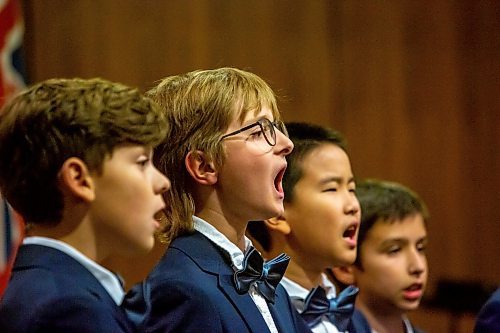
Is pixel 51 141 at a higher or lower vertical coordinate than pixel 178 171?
higher

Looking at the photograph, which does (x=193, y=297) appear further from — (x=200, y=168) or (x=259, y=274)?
(x=200, y=168)

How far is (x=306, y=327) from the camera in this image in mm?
2035

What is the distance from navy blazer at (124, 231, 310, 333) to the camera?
1681 millimetres

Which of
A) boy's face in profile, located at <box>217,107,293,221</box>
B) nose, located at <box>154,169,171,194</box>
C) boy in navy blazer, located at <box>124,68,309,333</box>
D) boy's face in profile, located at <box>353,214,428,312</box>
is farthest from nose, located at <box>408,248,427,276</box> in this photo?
nose, located at <box>154,169,171,194</box>

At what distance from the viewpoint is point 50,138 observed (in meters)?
1.51

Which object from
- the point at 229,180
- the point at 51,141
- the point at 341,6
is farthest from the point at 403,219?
the point at 341,6

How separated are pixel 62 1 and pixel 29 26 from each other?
17 cm

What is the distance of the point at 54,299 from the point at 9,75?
6.68ft

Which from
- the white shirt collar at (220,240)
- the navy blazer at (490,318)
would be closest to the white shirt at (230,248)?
the white shirt collar at (220,240)

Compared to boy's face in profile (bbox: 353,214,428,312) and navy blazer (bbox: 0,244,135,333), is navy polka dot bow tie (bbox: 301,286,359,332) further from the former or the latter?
navy blazer (bbox: 0,244,135,333)

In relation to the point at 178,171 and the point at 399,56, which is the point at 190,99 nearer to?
the point at 178,171

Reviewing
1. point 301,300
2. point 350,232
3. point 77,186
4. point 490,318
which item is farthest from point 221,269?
point 490,318

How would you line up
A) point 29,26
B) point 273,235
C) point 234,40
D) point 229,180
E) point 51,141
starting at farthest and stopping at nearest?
1. point 234,40
2. point 29,26
3. point 273,235
4. point 229,180
5. point 51,141

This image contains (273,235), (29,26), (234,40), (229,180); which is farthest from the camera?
(234,40)
